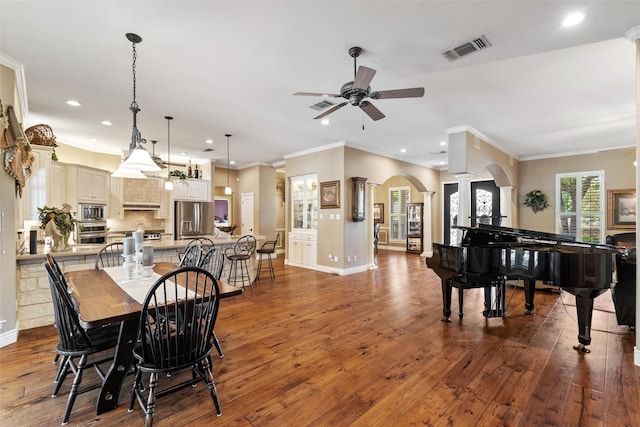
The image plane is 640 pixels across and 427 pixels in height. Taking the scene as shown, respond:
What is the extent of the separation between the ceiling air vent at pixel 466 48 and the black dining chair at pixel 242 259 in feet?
12.8

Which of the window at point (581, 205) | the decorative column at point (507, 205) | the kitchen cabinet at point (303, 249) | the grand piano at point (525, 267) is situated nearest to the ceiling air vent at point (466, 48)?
the grand piano at point (525, 267)

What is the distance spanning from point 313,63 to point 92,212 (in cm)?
568

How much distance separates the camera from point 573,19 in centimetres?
229

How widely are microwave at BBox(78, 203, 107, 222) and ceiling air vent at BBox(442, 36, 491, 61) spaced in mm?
6765

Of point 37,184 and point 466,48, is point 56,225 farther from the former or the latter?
point 466,48

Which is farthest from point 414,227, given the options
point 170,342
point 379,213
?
point 170,342

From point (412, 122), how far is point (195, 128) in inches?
152

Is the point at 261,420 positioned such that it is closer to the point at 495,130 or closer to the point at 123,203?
the point at 495,130

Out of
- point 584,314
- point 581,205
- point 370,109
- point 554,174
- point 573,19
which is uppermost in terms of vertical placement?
point 573,19

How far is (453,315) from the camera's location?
3904 mm

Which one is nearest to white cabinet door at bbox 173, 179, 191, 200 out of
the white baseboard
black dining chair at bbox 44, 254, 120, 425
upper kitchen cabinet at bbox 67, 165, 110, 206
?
upper kitchen cabinet at bbox 67, 165, 110, 206

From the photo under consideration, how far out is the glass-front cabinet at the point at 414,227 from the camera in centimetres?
1001

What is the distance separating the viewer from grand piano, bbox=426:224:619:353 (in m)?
2.75

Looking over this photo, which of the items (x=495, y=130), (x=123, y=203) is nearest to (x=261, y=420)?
(x=495, y=130)
